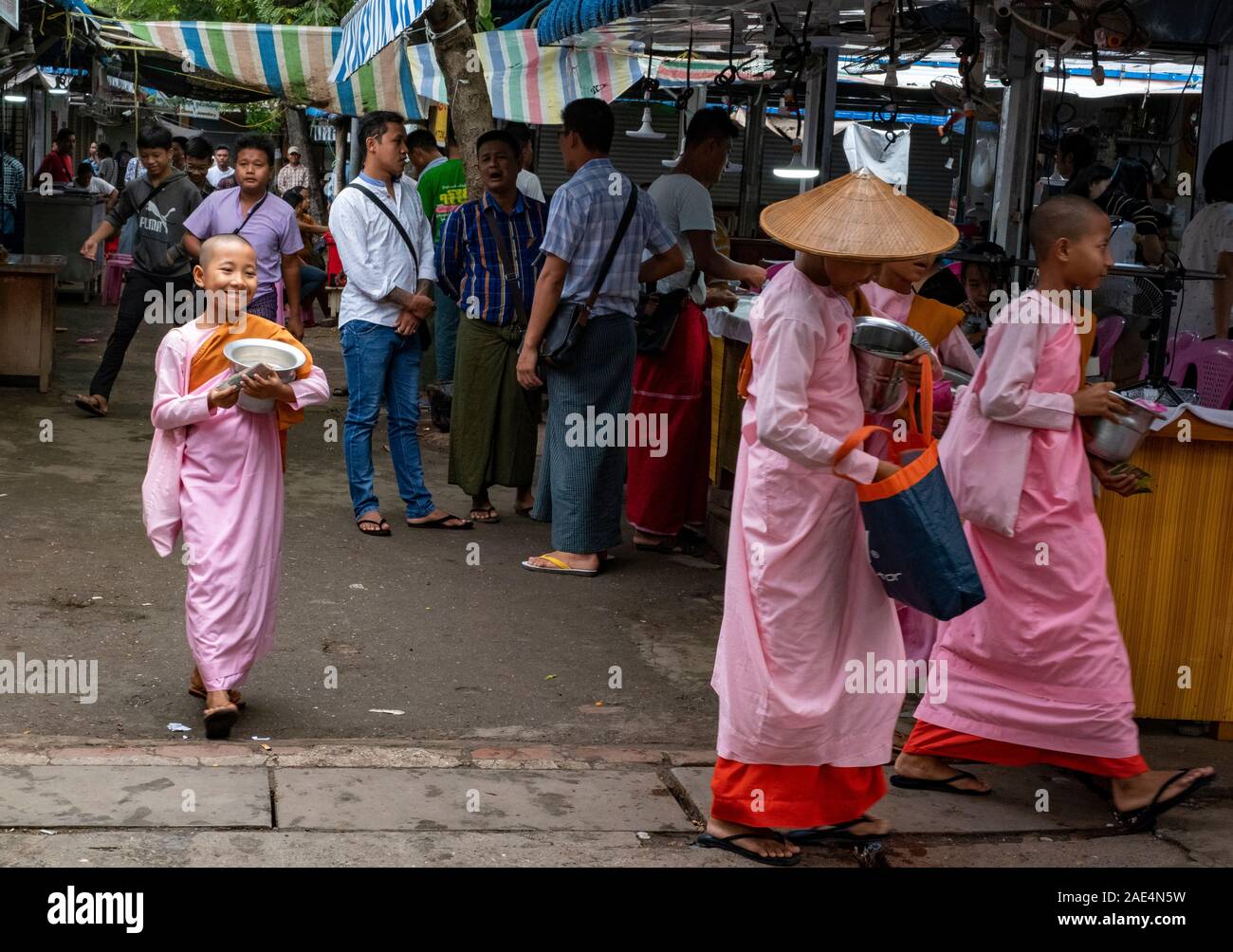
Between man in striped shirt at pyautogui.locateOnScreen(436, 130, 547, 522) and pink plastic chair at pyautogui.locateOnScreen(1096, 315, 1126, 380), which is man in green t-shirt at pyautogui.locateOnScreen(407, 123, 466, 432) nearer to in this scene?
man in striped shirt at pyautogui.locateOnScreen(436, 130, 547, 522)

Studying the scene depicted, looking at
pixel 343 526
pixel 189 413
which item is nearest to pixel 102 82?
pixel 343 526

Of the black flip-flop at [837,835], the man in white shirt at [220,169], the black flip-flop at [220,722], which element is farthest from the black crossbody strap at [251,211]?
the man in white shirt at [220,169]

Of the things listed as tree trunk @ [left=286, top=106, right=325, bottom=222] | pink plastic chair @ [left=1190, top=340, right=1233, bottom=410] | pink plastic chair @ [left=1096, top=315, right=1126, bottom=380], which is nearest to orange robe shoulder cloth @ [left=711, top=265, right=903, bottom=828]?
pink plastic chair @ [left=1096, top=315, right=1126, bottom=380]

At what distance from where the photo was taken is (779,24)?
990 centimetres

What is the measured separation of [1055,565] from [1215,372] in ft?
10.5

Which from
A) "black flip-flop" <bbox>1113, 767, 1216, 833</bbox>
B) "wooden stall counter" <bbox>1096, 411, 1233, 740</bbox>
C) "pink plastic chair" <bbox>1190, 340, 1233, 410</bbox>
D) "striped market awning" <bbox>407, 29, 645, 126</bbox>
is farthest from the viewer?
"striped market awning" <bbox>407, 29, 645, 126</bbox>

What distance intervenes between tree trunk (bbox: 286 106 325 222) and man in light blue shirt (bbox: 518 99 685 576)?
17918mm

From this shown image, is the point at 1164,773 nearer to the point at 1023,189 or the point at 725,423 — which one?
the point at 1023,189

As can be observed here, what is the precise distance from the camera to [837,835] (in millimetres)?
3992

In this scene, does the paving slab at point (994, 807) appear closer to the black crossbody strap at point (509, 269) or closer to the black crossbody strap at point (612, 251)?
the black crossbody strap at point (612, 251)

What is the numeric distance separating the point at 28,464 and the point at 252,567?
436 centimetres

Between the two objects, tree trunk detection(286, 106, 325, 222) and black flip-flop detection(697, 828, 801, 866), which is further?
tree trunk detection(286, 106, 325, 222)

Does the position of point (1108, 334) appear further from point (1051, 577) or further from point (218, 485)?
point (218, 485)

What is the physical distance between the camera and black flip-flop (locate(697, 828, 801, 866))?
3.87 meters
